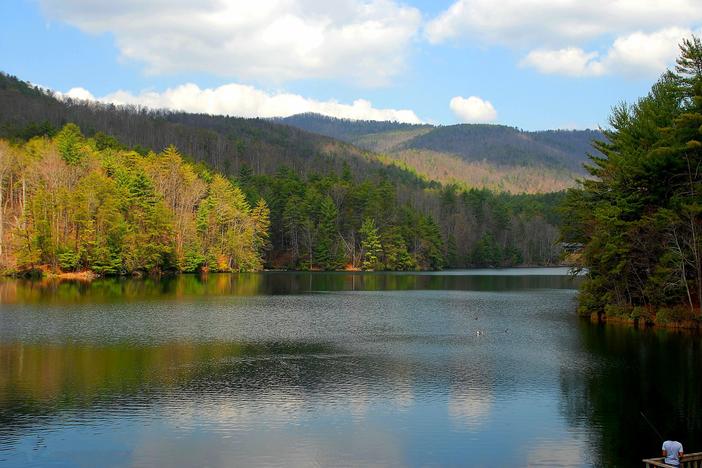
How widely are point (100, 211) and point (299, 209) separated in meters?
50.3

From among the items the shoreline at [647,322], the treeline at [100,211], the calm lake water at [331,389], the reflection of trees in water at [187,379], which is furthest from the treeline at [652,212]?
the treeline at [100,211]

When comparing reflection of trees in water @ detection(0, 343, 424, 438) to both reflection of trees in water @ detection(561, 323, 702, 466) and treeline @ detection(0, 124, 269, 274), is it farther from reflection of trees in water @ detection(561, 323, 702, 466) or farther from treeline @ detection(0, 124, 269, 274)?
treeline @ detection(0, 124, 269, 274)

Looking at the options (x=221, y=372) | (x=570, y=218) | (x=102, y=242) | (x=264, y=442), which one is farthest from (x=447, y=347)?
(x=102, y=242)

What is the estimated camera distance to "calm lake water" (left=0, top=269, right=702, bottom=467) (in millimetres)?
18625

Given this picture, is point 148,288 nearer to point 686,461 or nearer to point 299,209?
point 686,461

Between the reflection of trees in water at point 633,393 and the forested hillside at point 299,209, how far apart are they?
119 feet

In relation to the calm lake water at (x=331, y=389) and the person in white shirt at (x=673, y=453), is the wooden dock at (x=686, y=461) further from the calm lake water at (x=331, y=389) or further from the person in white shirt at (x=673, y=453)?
the calm lake water at (x=331, y=389)

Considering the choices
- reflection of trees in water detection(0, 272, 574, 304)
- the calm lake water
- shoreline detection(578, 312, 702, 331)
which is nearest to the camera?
the calm lake water

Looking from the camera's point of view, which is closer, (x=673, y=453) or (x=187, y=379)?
(x=673, y=453)

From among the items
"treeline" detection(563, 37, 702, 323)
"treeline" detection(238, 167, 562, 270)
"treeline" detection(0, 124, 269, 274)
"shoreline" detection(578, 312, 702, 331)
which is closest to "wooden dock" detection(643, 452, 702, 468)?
"treeline" detection(563, 37, 702, 323)

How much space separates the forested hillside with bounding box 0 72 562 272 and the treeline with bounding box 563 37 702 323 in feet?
73.6

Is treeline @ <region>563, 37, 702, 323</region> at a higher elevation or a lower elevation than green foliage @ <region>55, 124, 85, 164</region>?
lower

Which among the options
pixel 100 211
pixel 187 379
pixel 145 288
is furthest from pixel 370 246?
pixel 187 379

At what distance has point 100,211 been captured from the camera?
271ft
